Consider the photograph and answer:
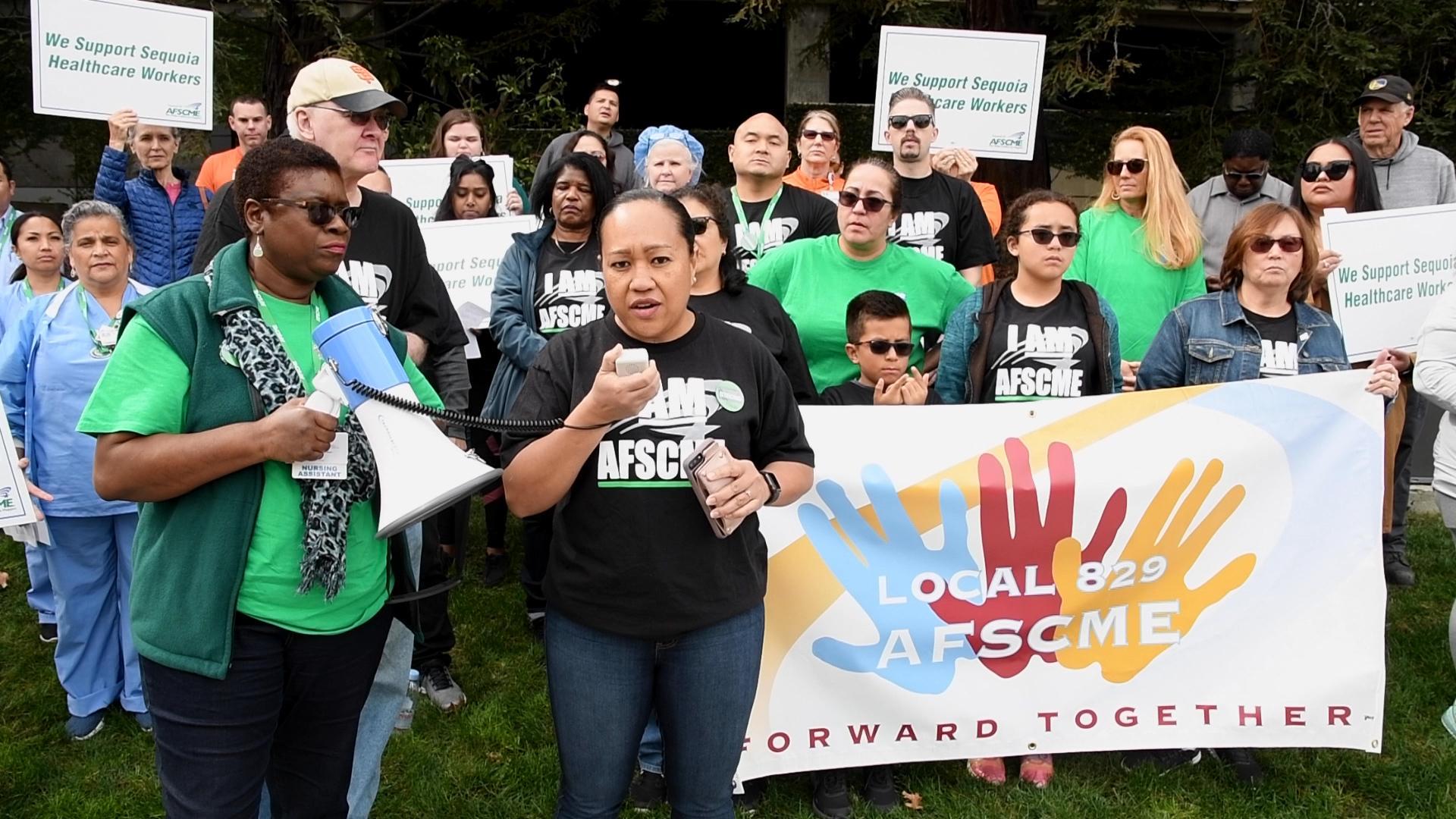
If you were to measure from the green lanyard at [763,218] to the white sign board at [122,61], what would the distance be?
3252 millimetres

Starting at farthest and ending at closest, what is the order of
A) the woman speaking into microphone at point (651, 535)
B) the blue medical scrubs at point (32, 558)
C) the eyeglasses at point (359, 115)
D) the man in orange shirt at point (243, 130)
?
the man in orange shirt at point (243, 130), the blue medical scrubs at point (32, 558), the eyeglasses at point (359, 115), the woman speaking into microphone at point (651, 535)

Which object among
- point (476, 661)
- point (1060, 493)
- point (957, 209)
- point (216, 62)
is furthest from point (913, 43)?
point (216, 62)

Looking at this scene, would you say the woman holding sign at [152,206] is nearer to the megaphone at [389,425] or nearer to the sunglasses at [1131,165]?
the megaphone at [389,425]

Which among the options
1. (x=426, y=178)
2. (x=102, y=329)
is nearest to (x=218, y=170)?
(x=426, y=178)

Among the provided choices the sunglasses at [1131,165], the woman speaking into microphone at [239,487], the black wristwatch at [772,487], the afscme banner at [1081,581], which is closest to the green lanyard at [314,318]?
the woman speaking into microphone at [239,487]

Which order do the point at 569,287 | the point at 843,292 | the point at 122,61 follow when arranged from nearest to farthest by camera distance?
the point at 843,292
the point at 569,287
the point at 122,61

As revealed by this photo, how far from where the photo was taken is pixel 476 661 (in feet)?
16.3

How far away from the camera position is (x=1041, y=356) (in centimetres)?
401

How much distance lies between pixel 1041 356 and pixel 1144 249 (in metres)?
1.20

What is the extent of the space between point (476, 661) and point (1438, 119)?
11.0 meters

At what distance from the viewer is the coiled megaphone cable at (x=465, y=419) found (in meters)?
2.23

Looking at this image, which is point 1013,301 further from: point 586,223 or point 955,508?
point 586,223

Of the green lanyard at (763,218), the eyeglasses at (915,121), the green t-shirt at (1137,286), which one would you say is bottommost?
the green t-shirt at (1137,286)

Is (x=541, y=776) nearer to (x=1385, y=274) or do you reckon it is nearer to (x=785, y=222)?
(x=785, y=222)
